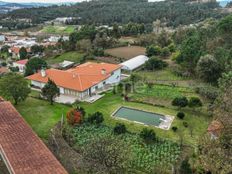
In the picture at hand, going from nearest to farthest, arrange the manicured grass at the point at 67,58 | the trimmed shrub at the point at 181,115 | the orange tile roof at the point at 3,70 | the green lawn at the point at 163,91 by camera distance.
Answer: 1. the trimmed shrub at the point at 181,115
2. the green lawn at the point at 163,91
3. the orange tile roof at the point at 3,70
4. the manicured grass at the point at 67,58

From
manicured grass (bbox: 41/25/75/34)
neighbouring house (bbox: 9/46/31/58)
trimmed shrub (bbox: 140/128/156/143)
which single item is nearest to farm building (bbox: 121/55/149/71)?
trimmed shrub (bbox: 140/128/156/143)

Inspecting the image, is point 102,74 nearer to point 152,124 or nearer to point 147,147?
point 152,124

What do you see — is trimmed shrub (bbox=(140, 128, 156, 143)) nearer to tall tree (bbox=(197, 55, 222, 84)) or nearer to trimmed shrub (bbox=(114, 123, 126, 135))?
trimmed shrub (bbox=(114, 123, 126, 135))

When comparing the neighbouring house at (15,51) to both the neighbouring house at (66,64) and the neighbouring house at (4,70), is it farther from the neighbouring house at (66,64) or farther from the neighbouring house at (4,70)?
the neighbouring house at (66,64)

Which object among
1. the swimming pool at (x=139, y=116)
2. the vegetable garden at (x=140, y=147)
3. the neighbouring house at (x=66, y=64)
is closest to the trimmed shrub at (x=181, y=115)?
the swimming pool at (x=139, y=116)

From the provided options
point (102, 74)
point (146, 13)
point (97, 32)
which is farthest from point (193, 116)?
point (146, 13)

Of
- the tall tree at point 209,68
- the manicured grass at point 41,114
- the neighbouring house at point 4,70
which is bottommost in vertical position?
the neighbouring house at point 4,70
